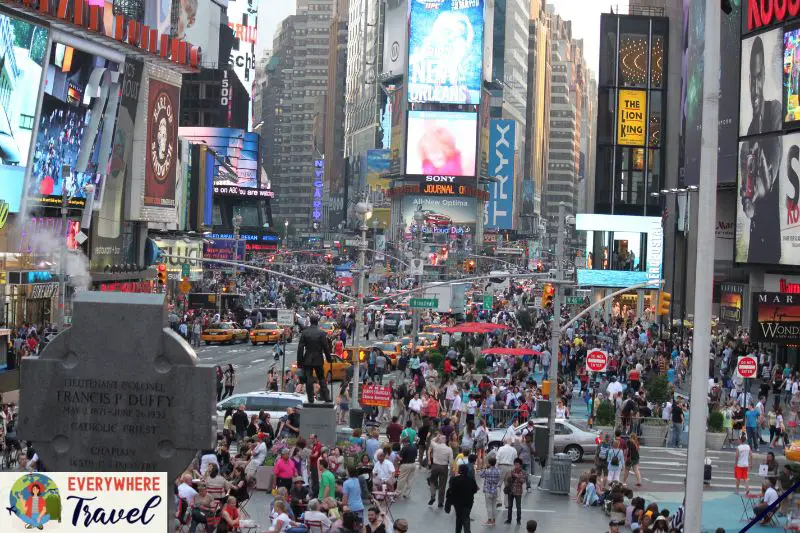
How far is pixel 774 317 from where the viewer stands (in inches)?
1661

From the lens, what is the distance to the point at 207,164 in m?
110

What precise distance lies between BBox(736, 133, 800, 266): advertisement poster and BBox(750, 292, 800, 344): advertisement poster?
474 inches

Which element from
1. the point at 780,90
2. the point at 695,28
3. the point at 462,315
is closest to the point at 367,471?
the point at 780,90

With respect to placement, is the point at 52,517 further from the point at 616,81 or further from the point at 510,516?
the point at 616,81

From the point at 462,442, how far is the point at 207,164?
8201cm

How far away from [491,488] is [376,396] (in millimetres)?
12182

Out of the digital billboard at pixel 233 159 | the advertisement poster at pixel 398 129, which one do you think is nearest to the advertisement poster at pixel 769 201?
the digital billboard at pixel 233 159

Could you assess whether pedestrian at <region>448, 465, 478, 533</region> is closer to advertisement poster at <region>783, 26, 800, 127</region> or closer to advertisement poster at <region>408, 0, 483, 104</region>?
advertisement poster at <region>783, 26, 800, 127</region>

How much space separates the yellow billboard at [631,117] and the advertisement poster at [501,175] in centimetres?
7167

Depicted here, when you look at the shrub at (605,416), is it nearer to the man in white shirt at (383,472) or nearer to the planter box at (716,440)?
the planter box at (716,440)

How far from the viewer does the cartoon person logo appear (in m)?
10.8

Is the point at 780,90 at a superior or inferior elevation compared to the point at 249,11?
inferior

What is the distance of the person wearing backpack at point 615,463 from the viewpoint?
28000 mm

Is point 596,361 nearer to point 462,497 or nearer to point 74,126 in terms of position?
point 462,497
